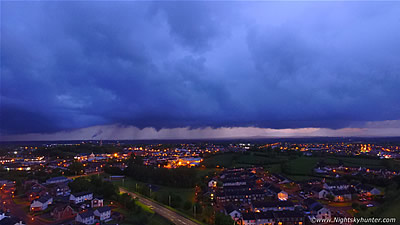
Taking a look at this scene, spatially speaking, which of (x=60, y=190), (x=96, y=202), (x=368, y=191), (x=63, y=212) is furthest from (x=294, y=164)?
(x=63, y=212)

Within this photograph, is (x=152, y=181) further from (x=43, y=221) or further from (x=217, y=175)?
(x=43, y=221)

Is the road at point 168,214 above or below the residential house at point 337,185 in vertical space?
above

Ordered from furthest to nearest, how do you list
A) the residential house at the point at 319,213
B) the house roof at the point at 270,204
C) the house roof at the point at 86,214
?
the house roof at the point at 270,204 → the residential house at the point at 319,213 → the house roof at the point at 86,214

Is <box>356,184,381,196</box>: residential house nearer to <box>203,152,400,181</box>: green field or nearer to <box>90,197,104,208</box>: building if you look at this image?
<box>203,152,400,181</box>: green field

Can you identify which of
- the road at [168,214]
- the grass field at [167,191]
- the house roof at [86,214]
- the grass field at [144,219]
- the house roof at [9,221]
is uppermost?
the house roof at [9,221]

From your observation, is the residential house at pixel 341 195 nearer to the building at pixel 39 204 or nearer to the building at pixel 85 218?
the building at pixel 85 218

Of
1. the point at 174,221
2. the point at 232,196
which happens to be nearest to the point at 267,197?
the point at 232,196

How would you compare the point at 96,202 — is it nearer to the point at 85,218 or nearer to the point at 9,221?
the point at 85,218

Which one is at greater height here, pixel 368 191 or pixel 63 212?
pixel 63 212

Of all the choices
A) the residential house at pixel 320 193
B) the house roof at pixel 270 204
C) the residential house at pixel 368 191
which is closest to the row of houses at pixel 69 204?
the house roof at pixel 270 204
